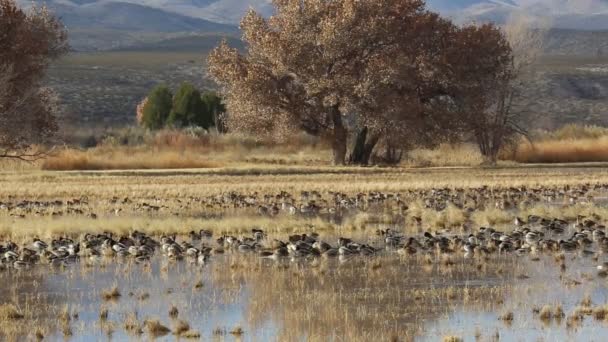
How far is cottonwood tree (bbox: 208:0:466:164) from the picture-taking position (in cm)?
5522

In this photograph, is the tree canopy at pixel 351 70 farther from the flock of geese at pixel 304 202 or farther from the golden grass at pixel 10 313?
the golden grass at pixel 10 313

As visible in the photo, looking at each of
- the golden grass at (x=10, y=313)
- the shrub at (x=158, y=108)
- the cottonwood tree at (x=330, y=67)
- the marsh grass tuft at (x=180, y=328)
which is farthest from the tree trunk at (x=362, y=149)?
the marsh grass tuft at (x=180, y=328)

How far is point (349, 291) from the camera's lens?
18.1 m

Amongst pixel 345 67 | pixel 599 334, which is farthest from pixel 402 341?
pixel 345 67

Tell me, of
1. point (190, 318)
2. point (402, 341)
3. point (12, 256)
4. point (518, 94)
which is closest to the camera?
point (402, 341)

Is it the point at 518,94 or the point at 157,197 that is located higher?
the point at 518,94

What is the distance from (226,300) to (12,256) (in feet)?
18.4

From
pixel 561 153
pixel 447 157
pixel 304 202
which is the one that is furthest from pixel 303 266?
pixel 561 153

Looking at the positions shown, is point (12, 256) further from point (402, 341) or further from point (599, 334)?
point (599, 334)

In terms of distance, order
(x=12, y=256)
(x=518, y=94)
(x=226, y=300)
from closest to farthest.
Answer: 1. (x=226, y=300)
2. (x=12, y=256)
3. (x=518, y=94)

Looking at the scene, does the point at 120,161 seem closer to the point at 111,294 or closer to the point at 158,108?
the point at 158,108

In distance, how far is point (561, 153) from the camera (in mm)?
64750

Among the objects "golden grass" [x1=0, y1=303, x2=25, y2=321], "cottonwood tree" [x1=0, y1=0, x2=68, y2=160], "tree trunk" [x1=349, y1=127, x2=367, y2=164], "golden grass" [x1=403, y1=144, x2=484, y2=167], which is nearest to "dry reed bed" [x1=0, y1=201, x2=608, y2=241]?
"golden grass" [x1=0, y1=303, x2=25, y2=321]

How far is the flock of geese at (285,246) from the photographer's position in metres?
21.8
